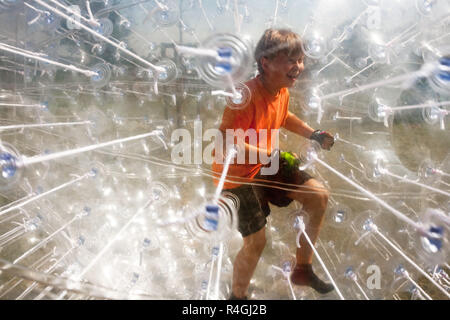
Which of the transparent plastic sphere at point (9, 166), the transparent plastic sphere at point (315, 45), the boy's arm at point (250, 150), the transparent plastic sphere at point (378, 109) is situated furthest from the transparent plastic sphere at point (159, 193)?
the transparent plastic sphere at point (378, 109)

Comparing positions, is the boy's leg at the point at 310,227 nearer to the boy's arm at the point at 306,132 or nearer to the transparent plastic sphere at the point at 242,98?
the boy's arm at the point at 306,132

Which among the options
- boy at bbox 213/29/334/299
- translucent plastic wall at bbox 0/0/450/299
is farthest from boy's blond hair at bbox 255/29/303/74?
translucent plastic wall at bbox 0/0/450/299

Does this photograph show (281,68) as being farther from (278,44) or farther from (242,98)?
(242,98)

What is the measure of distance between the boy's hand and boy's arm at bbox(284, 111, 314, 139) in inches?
1.0

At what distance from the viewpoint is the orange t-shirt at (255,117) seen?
110 cm

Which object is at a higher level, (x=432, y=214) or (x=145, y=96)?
(x=145, y=96)

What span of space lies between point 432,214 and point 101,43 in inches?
81.8

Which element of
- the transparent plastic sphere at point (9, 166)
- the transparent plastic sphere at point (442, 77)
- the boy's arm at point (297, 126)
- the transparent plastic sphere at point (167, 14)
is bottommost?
the transparent plastic sphere at point (9, 166)

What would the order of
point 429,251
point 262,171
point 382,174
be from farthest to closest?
point 382,174, point 262,171, point 429,251

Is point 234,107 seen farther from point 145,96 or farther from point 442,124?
point 442,124

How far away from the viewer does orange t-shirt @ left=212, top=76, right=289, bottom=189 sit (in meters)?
1.10

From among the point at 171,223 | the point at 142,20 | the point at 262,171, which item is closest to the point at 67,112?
the point at 142,20

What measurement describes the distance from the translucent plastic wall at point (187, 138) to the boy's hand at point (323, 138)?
0.31 ft
